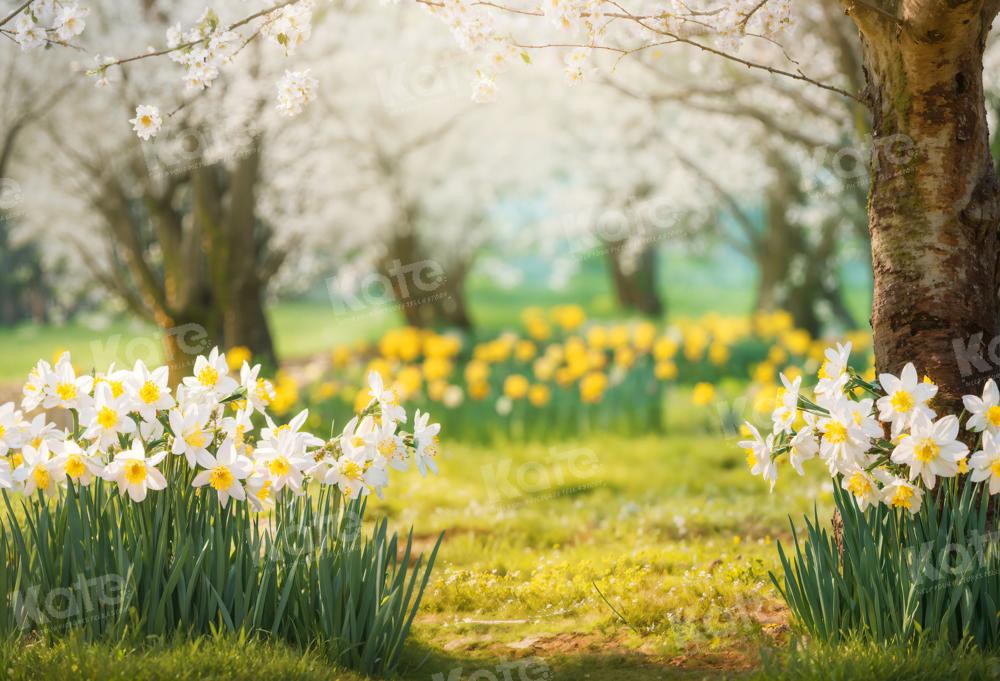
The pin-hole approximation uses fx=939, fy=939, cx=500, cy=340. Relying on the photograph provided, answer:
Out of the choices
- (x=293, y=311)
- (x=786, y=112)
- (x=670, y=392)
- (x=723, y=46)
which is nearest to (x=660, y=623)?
(x=723, y=46)

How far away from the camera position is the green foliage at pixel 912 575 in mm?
3213

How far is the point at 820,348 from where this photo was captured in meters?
10.3

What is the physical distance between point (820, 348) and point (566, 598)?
6.73m

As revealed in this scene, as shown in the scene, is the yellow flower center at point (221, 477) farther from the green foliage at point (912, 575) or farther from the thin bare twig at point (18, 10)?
the green foliage at point (912, 575)

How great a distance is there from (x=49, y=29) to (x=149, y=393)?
66.2 inches

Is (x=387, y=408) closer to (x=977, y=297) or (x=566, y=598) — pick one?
(x=566, y=598)

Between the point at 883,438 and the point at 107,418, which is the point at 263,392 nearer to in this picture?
the point at 107,418

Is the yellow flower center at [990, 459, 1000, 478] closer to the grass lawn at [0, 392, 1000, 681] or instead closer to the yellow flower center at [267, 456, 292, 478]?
the grass lawn at [0, 392, 1000, 681]

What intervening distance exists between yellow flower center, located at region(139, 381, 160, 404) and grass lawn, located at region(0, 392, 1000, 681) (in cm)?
85

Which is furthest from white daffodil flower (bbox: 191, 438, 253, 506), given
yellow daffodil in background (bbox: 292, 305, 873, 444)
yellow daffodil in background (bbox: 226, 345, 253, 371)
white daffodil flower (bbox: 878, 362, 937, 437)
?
yellow daffodil in background (bbox: 226, 345, 253, 371)

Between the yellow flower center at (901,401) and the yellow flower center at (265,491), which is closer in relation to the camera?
the yellow flower center at (901,401)

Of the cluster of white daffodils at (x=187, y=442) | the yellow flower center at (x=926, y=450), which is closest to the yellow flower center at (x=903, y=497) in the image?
the yellow flower center at (x=926, y=450)

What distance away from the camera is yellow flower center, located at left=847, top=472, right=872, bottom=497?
326 cm

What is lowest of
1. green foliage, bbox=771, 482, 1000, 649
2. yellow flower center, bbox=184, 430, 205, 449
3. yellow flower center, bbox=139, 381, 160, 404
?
green foliage, bbox=771, 482, 1000, 649
